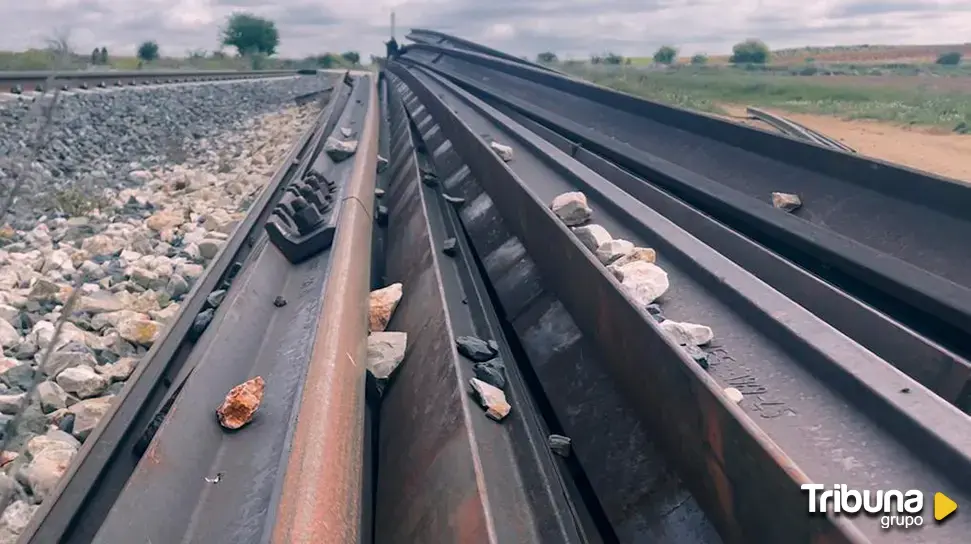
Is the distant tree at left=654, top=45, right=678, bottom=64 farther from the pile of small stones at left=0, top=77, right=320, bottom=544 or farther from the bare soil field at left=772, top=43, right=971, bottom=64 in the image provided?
the pile of small stones at left=0, top=77, right=320, bottom=544

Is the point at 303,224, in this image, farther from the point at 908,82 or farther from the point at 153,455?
the point at 908,82

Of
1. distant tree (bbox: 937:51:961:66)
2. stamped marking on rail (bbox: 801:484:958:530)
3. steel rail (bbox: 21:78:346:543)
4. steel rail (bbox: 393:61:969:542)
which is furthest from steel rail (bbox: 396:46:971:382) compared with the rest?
distant tree (bbox: 937:51:961:66)

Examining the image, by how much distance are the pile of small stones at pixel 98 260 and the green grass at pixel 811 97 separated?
14.7 m

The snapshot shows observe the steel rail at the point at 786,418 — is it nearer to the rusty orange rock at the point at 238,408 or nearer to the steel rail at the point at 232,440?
the steel rail at the point at 232,440

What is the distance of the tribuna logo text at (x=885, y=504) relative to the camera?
163cm

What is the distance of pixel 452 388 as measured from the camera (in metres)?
2.51

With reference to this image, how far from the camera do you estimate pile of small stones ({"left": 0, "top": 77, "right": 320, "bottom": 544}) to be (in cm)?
304

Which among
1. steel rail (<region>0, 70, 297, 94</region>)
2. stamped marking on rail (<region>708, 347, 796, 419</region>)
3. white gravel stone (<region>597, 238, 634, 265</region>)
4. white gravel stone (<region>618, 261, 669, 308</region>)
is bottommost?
stamped marking on rail (<region>708, 347, 796, 419</region>)

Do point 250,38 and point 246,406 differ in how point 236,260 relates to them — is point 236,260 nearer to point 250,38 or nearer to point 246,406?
point 246,406

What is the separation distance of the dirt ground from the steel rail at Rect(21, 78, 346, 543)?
11.4 meters

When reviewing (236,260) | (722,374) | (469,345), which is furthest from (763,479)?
(236,260)

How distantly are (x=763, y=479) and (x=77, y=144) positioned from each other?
9.93 meters

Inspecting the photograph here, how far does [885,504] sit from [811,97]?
1283 inches

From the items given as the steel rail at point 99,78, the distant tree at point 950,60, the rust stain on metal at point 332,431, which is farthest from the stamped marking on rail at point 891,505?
the distant tree at point 950,60
